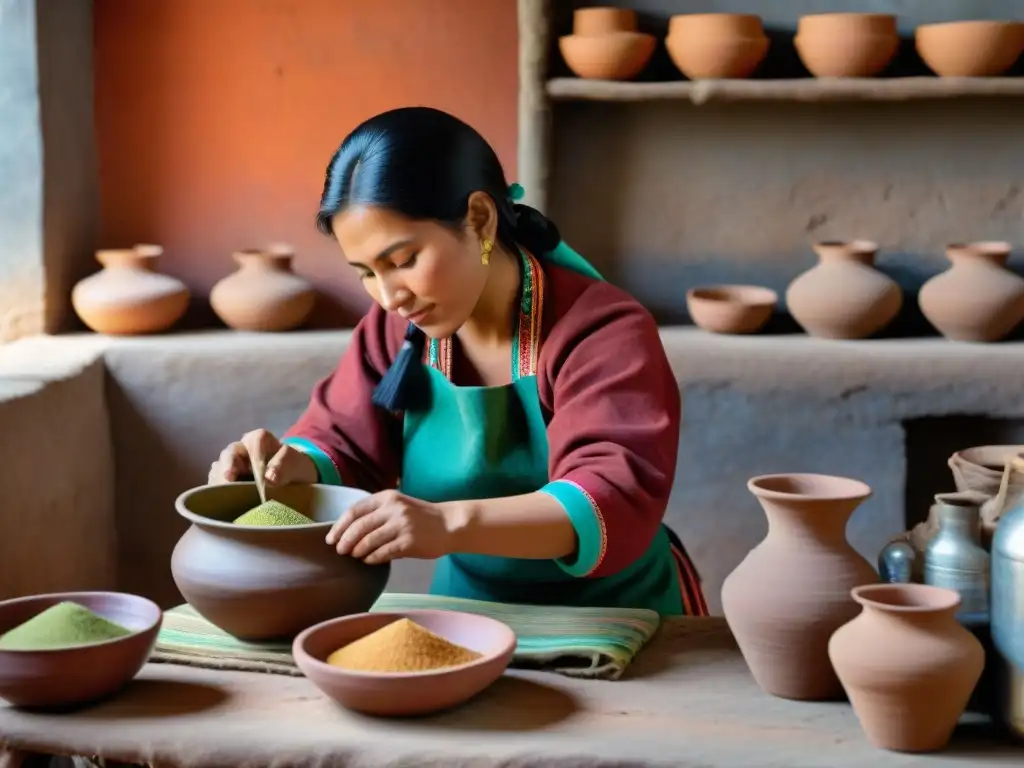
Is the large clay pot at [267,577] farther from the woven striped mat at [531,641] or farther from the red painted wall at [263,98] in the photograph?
the red painted wall at [263,98]

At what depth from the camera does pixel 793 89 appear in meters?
4.00

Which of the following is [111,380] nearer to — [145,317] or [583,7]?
[145,317]

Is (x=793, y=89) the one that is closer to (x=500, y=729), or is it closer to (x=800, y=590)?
(x=800, y=590)

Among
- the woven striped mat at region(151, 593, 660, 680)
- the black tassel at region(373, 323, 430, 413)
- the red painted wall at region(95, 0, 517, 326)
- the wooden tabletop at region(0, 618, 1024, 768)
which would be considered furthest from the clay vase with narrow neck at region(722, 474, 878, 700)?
the red painted wall at region(95, 0, 517, 326)

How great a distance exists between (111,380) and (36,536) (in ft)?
2.03

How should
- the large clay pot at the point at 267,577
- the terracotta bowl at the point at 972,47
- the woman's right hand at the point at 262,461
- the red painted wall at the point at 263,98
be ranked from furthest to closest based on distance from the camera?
the red painted wall at the point at 263,98 < the terracotta bowl at the point at 972,47 < the woman's right hand at the point at 262,461 < the large clay pot at the point at 267,577

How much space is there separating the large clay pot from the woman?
4 centimetres

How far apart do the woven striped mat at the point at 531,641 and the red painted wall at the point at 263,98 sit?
2.45 meters

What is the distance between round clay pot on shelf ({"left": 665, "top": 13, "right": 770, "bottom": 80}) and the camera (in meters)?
3.97

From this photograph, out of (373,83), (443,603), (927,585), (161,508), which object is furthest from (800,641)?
(373,83)

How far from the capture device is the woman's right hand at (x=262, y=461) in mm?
2043

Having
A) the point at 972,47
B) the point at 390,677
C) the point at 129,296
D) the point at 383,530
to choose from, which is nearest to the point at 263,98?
the point at 129,296

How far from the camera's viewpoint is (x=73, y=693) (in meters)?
1.63

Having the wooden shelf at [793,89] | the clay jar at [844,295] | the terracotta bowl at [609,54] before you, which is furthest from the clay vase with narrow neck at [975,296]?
the terracotta bowl at [609,54]
